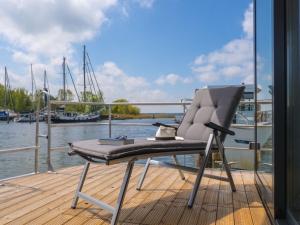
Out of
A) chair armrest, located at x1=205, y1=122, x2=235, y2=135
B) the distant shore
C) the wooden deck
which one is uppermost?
the distant shore

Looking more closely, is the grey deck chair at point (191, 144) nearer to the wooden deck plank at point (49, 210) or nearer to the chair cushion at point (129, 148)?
the chair cushion at point (129, 148)

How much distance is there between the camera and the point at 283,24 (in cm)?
186

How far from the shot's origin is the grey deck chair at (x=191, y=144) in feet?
6.31

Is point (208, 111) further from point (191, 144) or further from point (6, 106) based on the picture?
point (6, 106)

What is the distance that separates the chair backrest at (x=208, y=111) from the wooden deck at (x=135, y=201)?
0.50m

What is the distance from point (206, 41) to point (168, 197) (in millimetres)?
16151

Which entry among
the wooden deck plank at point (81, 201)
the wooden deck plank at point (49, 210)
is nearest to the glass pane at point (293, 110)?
the wooden deck plank at point (81, 201)

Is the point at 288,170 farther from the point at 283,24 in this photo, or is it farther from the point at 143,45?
the point at 143,45

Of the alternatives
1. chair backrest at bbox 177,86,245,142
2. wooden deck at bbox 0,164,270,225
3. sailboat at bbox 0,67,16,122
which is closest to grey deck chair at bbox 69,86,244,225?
chair backrest at bbox 177,86,245,142

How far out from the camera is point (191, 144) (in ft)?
7.94

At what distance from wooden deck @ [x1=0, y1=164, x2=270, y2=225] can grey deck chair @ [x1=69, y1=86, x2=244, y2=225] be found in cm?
12

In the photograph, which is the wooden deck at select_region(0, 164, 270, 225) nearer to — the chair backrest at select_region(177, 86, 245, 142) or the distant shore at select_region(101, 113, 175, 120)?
the chair backrest at select_region(177, 86, 245, 142)

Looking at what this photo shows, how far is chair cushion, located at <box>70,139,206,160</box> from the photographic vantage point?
6.19ft

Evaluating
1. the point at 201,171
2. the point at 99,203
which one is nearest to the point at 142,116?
the point at 201,171
